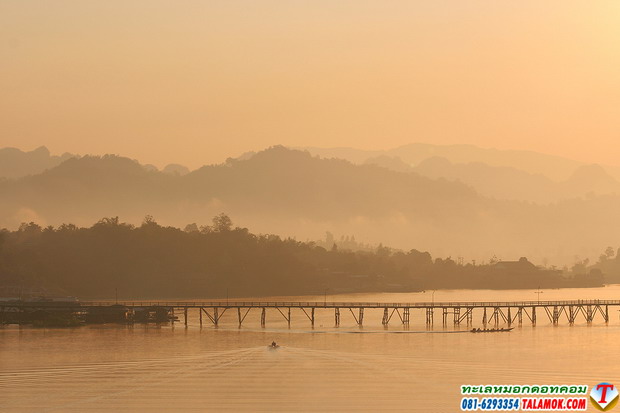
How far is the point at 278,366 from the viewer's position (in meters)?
103

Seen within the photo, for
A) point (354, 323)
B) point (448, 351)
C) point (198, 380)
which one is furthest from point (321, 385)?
point (354, 323)

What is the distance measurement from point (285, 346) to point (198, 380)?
1080 inches

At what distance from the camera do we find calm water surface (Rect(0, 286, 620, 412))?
84688mm

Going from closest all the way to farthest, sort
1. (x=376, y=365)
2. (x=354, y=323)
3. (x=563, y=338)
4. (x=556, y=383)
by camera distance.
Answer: (x=556, y=383), (x=376, y=365), (x=563, y=338), (x=354, y=323)

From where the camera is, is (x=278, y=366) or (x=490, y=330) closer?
(x=278, y=366)

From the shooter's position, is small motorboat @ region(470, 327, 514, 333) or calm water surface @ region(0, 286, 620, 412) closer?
calm water surface @ region(0, 286, 620, 412)

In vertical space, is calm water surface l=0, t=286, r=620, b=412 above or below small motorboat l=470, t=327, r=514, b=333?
below

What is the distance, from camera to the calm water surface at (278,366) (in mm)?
84688

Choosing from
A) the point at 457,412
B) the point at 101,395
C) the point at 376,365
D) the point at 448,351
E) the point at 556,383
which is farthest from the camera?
the point at 448,351

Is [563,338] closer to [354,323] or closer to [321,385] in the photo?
[354,323]

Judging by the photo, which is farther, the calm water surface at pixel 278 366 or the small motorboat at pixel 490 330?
the small motorboat at pixel 490 330

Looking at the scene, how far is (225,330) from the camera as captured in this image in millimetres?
146375

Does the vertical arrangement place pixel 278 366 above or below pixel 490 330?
below

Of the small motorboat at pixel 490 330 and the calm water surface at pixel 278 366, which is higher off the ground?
the small motorboat at pixel 490 330
